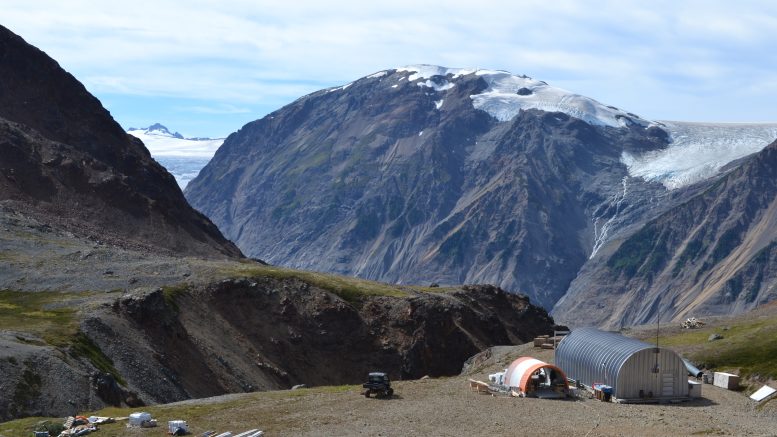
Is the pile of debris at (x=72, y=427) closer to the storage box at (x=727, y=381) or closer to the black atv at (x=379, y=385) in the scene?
the black atv at (x=379, y=385)

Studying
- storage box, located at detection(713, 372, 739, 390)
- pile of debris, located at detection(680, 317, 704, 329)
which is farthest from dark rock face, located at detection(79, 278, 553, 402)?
storage box, located at detection(713, 372, 739, 390)

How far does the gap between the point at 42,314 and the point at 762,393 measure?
67102 millimetres

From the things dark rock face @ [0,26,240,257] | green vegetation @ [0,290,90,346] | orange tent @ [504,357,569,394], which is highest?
dark rock face @ [0,26,240,257]

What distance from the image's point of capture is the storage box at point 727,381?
79.1 m

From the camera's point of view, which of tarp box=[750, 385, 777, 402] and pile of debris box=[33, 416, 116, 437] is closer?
pile of debris box=[33, 416, 116, 437]

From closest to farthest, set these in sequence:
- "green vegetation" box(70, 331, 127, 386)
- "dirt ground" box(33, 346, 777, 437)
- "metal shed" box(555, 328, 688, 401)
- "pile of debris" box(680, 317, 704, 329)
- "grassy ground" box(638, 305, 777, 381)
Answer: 1. "dirt ground" box(33, 346, 777, 437)
2. "metal shed" box(555, 328, 688, 401)
3. "grassy ground" box(638, 305, 777, 381)
4. "green vegetation" box(70, 331, 127, 386)
5. "pile of debris" box(680, 317, 704, 329)

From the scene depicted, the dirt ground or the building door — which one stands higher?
the building door

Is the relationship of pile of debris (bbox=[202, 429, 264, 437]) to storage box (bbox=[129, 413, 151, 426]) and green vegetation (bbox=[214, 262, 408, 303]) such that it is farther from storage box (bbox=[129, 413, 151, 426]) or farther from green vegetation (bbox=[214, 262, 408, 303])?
green vegetation (bbox=[214, 262, 408, 303])

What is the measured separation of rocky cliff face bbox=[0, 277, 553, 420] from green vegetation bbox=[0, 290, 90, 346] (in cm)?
217

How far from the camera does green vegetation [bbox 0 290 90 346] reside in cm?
9094

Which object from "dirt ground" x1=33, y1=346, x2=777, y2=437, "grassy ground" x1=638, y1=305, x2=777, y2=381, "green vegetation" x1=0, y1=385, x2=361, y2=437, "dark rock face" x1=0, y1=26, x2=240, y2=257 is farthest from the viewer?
"dark rock face" x1=0, y1=26, x2=240, y2=257

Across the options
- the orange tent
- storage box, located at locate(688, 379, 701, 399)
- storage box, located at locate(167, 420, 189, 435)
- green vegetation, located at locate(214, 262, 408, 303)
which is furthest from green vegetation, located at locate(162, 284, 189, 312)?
storage box, located at locate(688, 379, 701, 399)

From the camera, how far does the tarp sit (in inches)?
2844

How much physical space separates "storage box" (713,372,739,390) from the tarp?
Result: 4.50m
